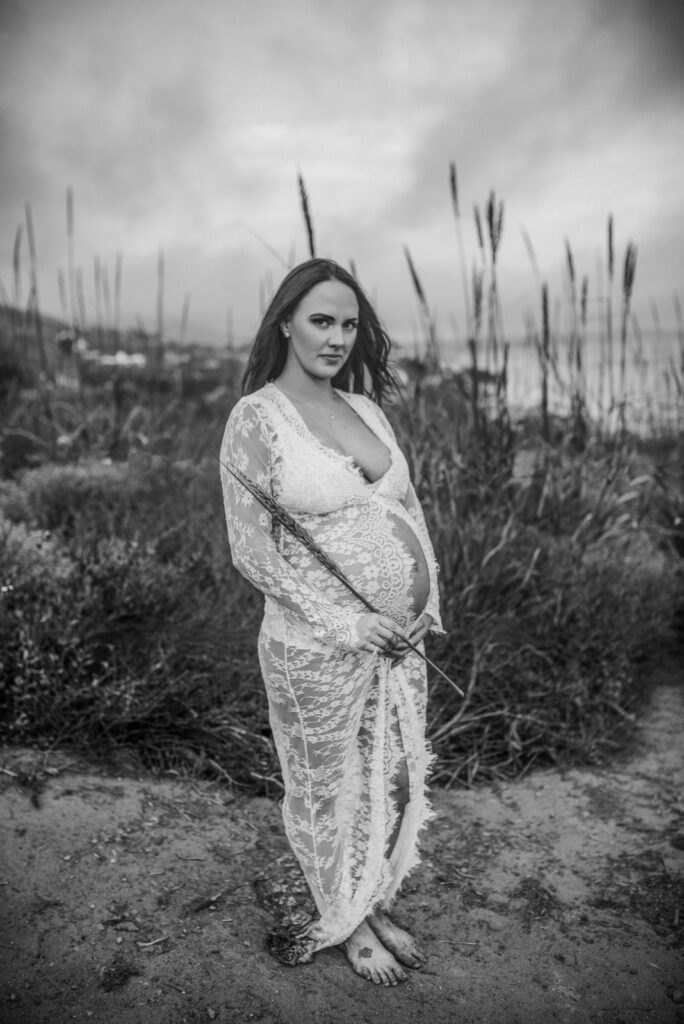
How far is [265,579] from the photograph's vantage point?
1.86 metres

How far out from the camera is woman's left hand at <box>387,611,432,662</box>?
1920 millimetres

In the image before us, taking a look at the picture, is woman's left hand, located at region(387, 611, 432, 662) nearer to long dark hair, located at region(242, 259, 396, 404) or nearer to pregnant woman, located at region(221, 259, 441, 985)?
pregnant woman, located at region(221, 259, 441, 985)

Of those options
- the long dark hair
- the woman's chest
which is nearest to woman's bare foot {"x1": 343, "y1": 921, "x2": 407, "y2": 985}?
the woman's chest

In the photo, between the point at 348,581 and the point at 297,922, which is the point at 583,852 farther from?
the point at 348,581

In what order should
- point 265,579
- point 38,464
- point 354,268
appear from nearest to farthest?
point 265,579 → point 354,268 → point 38,464

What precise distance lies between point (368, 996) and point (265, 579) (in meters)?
1.22

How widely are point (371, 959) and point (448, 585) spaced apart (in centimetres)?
175

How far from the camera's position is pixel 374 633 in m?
1.85

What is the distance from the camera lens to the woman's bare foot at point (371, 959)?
7.00 ft

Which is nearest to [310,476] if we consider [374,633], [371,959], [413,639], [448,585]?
[374,633]

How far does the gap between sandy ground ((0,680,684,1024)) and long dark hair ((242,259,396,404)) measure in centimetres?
160

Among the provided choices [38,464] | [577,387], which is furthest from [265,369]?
[38,464]

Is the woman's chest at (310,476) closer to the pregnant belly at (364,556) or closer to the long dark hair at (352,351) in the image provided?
the pregnant belly at (364,556)

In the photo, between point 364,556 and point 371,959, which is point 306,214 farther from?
point 371,959
